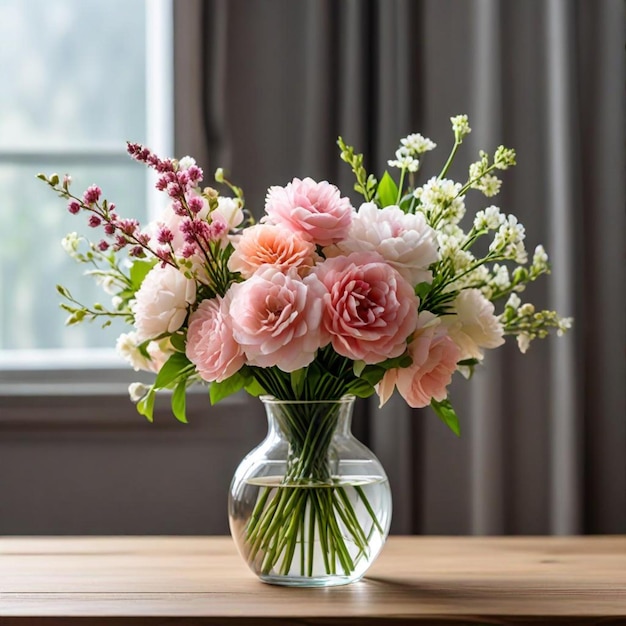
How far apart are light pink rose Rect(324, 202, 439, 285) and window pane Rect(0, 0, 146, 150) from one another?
3.80 ft

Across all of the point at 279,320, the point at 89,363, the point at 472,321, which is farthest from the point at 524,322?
the point at 89,363

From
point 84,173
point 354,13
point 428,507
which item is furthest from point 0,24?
point 428,507

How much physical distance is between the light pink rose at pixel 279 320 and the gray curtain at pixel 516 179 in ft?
2.56

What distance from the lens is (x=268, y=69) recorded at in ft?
5.83

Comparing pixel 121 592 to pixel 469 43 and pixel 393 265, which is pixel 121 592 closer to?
pixel 393 265

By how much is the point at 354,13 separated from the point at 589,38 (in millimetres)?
459

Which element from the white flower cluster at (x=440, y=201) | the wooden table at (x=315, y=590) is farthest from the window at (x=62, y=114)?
the white flower cluster at (x=440, y=201)

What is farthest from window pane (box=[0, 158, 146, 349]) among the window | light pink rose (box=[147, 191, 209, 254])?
light pink rose (box=[147, 191, 209, 254])

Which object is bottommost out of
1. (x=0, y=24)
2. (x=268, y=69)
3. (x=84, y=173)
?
(x=84, y=173)

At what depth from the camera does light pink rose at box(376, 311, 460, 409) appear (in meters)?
0.90

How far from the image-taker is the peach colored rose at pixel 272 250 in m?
0.89

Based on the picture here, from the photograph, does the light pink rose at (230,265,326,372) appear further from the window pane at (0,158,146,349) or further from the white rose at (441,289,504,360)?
the window pane at (0,158,146,349)

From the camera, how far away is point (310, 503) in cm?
94

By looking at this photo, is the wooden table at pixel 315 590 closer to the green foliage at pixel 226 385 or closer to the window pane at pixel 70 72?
the green foliage at pixel 226 385
